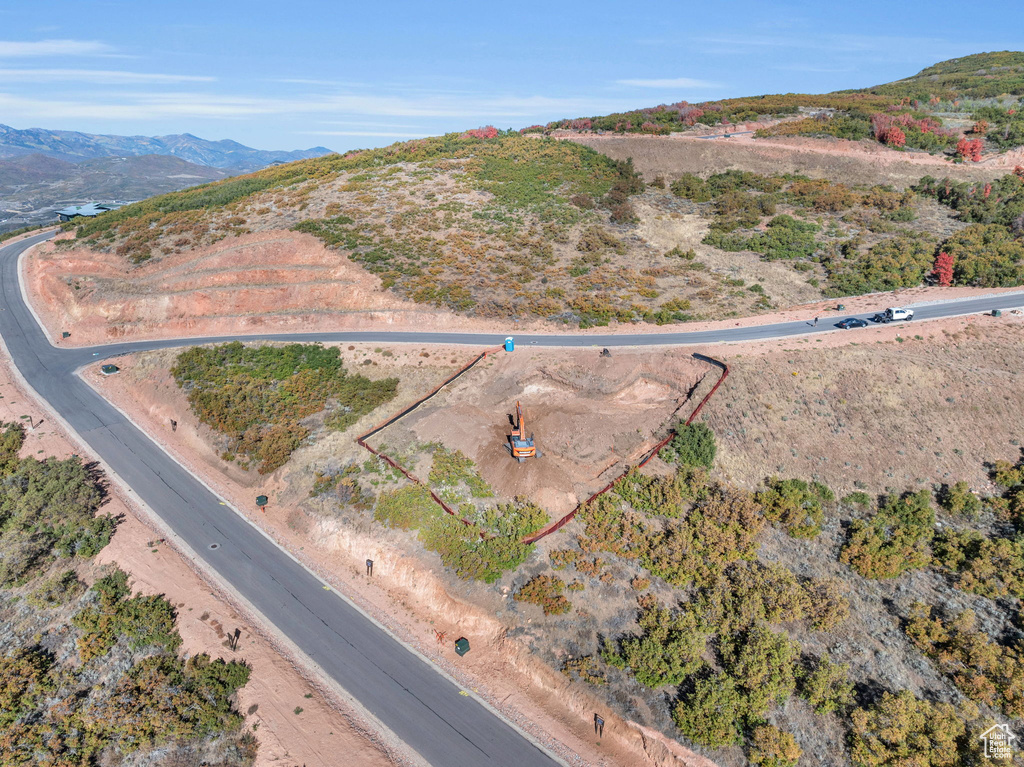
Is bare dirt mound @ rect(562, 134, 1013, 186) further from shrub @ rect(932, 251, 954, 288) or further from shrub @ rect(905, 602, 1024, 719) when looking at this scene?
shrub @ rect(905, 602, 1024, 719)

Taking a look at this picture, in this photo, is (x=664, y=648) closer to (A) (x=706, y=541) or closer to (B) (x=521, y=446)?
(A) (x=706, y=541)

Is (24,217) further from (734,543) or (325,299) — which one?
(734,543)

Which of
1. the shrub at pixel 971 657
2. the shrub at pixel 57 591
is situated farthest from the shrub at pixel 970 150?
the shrub at pixel 57 591

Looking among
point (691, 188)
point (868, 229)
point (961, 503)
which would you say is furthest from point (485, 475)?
point (691, 188)

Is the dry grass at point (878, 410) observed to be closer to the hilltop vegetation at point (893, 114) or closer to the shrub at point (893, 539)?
the shrub at point (893, 539)

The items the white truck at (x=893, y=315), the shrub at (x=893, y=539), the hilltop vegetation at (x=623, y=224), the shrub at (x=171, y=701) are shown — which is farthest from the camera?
the hilltop vegetation at (x=623, y=224)
